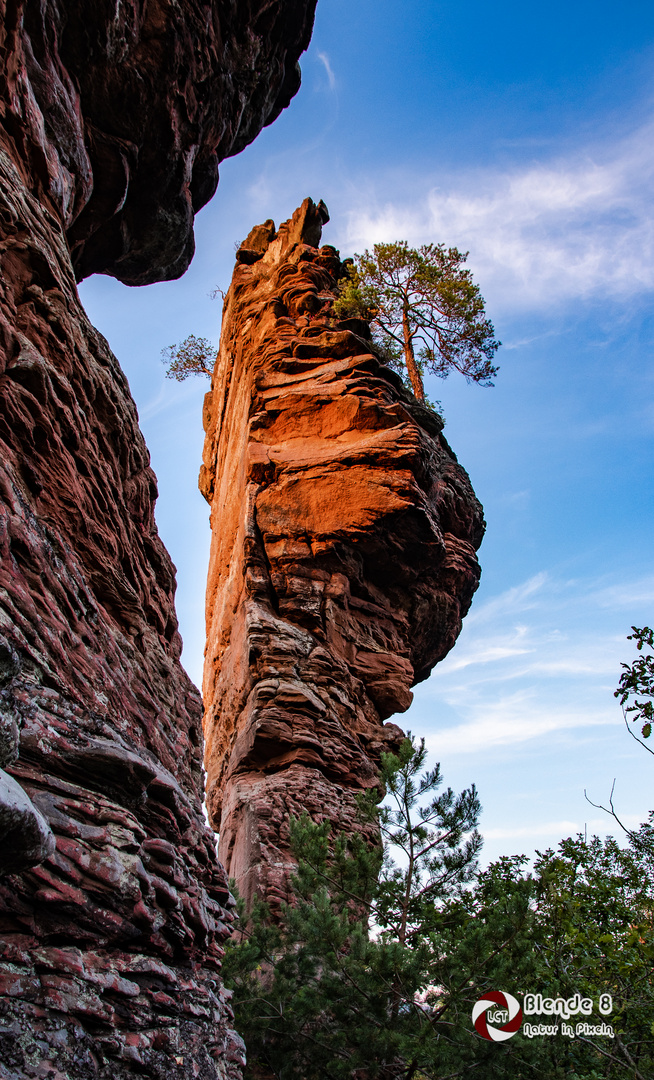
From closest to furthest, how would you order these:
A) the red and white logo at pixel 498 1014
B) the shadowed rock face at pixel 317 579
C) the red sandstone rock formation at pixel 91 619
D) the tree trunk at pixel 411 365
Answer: the red sandstone rock formation at pixel 91 619 < the red and white logo at pixel 498 1014 < the shadowed rock face at pixel 317 579 < the tree trunk at pixel 411 365

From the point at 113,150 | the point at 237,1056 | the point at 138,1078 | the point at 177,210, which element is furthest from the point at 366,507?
the point at 138,1078

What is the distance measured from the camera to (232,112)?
1157cm

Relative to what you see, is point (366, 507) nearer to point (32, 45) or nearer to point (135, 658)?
point (135, 658)

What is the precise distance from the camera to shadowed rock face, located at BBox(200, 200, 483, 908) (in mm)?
9930

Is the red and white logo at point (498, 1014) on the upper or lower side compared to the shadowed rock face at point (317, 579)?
lower

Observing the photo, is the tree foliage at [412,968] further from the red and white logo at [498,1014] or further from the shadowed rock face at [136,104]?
the shadowed rock face at [136,104]

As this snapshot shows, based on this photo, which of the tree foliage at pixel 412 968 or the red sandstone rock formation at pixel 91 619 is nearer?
the red sandstone rock formation at pixel 91 619

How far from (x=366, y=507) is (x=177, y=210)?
5693mm

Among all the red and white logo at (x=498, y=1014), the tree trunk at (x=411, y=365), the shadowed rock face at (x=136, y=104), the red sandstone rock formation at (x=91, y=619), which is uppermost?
the tree trunk at (x=411, y=365)

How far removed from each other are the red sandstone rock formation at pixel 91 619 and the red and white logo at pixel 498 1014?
2366mm

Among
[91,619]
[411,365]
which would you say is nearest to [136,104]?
[91,619]

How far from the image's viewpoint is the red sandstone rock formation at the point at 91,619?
124 inches

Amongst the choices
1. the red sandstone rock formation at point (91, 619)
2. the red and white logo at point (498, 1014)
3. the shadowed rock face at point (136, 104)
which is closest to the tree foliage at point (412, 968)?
the red and white logo at point (498, 1014)

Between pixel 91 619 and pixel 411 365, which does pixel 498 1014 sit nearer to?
pixel 91 619
